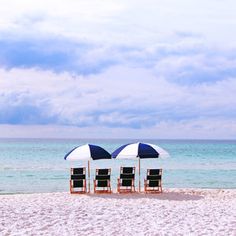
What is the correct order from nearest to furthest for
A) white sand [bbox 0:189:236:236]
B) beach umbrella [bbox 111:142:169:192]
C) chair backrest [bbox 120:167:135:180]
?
white sand [bbox 0:189:236:236] → beach umbrella [bbox 111:142:169:192] → chair backrest [bbox 120:167:135:180]

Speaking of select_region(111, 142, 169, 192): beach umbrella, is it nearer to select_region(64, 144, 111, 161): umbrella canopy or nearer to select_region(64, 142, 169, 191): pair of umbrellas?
select_region(64, 142, 169, 191): pair of umbrellas

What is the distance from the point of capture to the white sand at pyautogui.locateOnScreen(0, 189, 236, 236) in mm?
9008

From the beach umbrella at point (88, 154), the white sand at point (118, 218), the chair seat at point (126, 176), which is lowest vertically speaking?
the white sand at point (118, 218)

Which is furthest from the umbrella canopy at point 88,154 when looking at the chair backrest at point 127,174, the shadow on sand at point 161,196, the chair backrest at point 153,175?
the chair backrest at point 153,175

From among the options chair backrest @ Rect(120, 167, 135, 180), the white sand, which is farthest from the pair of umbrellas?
the white sand

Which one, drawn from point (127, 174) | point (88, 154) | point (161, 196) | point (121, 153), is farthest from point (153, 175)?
point (88, 154)

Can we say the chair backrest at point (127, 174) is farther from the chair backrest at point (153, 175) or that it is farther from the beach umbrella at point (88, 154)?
the beach umbrella at point (88, 154)

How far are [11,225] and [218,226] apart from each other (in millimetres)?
3539

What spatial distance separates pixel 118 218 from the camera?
10125 mm

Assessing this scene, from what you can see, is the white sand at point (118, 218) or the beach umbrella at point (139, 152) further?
the beach umbrella at point (139, 152)

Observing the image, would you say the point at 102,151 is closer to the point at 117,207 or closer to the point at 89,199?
the point at 89,199

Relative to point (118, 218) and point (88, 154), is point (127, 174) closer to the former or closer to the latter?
point (88, 154)

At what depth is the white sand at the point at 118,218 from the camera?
901 cm

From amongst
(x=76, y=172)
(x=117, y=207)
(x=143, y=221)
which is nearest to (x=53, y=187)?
(x=76, y=172)
